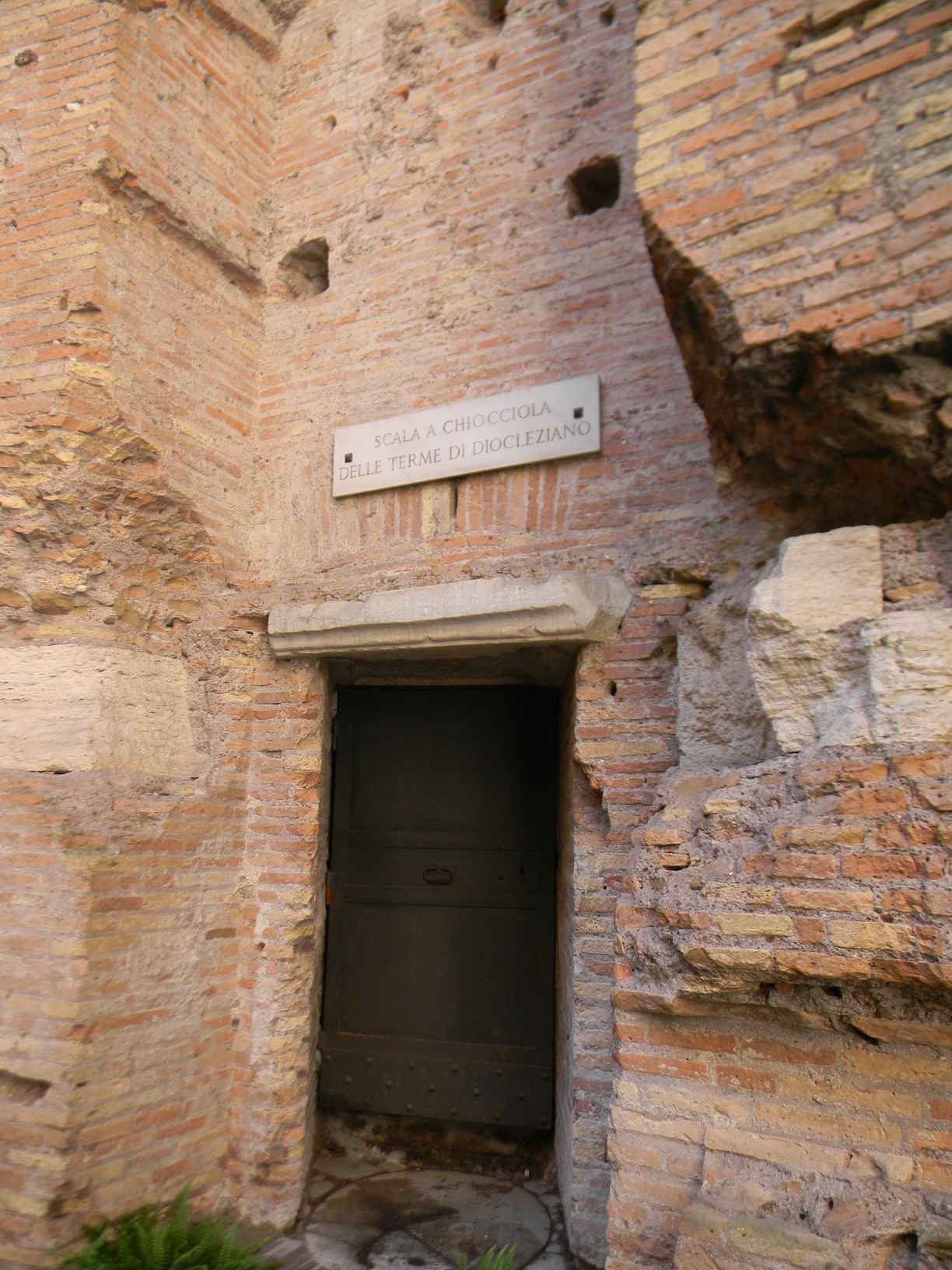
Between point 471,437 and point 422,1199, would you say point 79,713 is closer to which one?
point 471,437

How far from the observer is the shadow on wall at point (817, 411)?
2.12 metres

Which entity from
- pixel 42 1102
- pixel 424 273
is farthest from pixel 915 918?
pixel 424 273

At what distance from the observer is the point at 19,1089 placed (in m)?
3.08

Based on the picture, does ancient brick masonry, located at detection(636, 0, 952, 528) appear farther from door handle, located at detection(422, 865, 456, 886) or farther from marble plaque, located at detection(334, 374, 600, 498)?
door handle, located at detection(422, 865, 456, 886)

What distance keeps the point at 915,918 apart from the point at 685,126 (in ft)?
7.21

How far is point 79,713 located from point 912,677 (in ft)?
9.47

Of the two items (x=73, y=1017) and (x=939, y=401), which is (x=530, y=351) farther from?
(x=73, y=1017)

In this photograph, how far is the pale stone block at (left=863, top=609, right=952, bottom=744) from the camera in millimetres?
2031

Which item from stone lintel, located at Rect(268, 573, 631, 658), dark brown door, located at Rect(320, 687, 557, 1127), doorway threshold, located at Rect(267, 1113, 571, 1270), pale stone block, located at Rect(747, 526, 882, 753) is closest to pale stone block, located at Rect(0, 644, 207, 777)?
stone lintel, located at Rect(268, 573, 631, 658)

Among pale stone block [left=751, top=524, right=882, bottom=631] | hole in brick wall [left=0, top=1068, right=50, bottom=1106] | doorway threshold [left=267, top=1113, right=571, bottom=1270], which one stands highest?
pale stone block [left=751, top=524, right=882, bottom=631]

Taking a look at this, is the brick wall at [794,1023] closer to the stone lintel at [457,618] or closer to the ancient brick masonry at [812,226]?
the ancient brick masonry at [812,226]

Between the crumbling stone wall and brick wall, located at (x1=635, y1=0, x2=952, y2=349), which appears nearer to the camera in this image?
the crumbling stone wall

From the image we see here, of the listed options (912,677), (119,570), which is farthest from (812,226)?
(119,570)

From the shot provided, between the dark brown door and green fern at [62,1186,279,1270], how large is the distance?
1.09 meters
